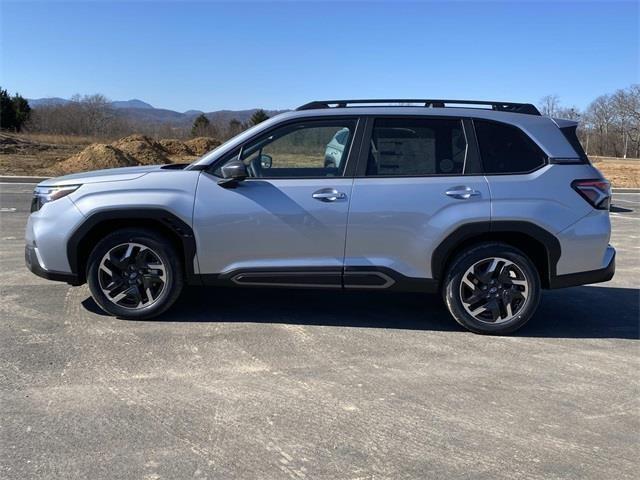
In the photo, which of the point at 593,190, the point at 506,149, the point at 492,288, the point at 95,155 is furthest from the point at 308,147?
the point at 95,155

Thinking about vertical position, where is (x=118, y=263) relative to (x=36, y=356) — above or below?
above

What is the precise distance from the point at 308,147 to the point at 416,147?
37.0 inches

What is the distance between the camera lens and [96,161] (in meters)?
22.5

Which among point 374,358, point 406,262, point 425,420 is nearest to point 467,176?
point 406,262

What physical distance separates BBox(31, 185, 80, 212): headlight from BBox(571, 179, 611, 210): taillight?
4248 mm

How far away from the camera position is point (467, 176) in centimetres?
488

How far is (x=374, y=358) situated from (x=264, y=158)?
6.53 feet

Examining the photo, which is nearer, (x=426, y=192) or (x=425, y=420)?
(x=425, y=420)

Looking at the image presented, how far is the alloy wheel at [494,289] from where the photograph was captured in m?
4.88

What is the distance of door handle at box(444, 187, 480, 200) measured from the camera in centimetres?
480

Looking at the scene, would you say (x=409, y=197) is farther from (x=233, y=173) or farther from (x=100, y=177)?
(x=100, y=177)

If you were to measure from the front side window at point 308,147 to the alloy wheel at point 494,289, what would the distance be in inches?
57.6

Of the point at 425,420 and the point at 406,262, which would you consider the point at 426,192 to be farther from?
the point at 425,420

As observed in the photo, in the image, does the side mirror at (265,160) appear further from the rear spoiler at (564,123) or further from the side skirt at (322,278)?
the rear spoiler at (564,123)
